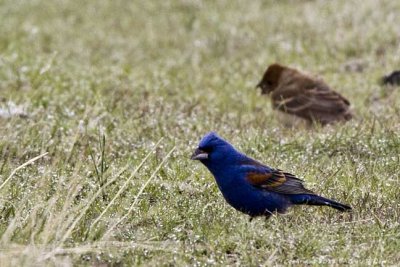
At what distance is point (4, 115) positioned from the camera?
29.5 feet

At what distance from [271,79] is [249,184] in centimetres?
528

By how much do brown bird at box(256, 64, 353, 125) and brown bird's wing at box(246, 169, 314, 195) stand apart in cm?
378

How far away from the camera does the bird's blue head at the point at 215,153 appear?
6.04m

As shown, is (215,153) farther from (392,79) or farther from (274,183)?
(392,79)

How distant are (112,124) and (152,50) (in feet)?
19.7

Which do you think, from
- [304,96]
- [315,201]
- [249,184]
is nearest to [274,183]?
[249,184]

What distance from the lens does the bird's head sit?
6.04 m

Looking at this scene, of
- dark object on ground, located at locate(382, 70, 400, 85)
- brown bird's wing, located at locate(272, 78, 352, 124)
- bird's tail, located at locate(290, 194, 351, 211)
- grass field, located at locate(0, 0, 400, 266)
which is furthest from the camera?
dark object on ground, located at locate(382, 70, 400, 85)

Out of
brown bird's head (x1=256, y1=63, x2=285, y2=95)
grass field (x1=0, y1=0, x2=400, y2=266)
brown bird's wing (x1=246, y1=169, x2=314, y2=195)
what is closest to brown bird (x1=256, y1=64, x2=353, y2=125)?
brown bird's head (x1=256, y1=63, x2=285, y2=95)

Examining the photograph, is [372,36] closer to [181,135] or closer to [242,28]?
[242,28]

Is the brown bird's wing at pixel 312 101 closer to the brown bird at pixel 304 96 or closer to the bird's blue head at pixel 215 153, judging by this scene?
the brown bird at pixel 304 96

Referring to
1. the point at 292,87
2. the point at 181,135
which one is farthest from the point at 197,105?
the point at 181,135

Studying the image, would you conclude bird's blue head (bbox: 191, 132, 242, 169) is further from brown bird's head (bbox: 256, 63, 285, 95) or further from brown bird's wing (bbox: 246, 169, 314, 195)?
brown bird's head (bbox: 256, 63, 285, 95)

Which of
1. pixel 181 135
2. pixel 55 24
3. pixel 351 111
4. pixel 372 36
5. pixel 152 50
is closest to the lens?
pixel 181 135
